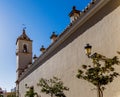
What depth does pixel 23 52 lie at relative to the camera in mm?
35750

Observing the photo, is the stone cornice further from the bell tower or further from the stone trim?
the bell tower

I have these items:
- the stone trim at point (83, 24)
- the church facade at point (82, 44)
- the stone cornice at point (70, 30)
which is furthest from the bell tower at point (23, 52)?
the stone trim at point (83, 24)

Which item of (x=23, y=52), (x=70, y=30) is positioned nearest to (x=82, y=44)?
(x=70, y=30)

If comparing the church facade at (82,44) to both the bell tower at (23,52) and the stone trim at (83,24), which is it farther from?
the bell tower at (23,52)

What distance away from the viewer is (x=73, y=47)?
51.3 ft

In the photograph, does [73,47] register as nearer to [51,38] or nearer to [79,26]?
[79,26]

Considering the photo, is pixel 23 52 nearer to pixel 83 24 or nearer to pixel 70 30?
pixel 70 30

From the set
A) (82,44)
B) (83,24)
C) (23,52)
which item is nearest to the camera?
(82,44)

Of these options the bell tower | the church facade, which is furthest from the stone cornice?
the bell tower

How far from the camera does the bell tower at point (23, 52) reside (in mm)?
34562

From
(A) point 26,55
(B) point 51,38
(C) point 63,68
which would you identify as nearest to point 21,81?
(A) point 26,55

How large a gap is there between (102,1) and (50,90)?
6386 mm

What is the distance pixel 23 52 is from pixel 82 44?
2216 cm

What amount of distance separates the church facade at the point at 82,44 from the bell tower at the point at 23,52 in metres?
12.1
